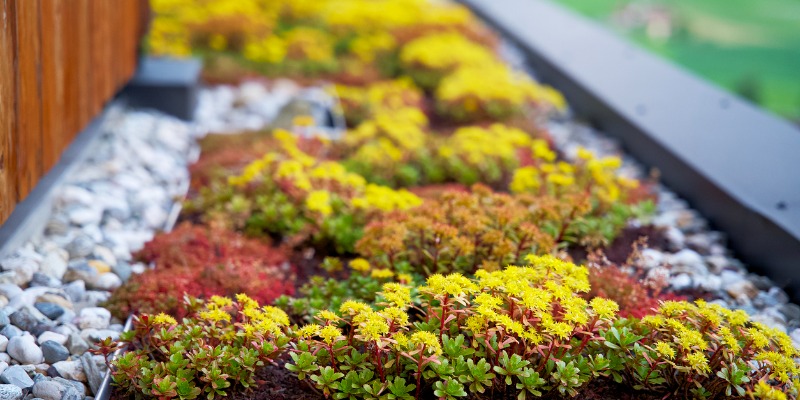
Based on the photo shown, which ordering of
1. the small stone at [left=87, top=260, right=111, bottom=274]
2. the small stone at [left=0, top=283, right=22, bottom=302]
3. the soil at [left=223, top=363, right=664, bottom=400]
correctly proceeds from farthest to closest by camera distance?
the small stone at [left=87, top=260, right=111, bottom=274] → the small stone at [left=0, top=283, right=22, bottom=302] → the soil at [left=223, top=363, right=664, bottom=400]

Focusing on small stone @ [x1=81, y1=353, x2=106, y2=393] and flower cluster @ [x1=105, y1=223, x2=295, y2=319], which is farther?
flower cluster @ [x1=105, y1=223, x2=295, y2=319]

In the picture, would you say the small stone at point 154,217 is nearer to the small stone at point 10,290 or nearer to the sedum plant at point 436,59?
the small stone at point 10,290

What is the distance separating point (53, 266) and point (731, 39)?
8759mm

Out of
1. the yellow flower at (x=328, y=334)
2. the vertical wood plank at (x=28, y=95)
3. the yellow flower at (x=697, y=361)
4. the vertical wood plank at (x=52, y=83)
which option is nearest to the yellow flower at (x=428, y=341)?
the yellow flower at (x=328, y=334)

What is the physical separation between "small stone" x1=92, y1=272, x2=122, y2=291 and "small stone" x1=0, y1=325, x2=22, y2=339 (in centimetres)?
56

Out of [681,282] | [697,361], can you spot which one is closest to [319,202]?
[681,282]

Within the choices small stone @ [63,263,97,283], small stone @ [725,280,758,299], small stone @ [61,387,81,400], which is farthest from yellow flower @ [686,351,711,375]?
small stone @ [63,263,97,283]

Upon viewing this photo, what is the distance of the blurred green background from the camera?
8.55m

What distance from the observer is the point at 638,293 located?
3.26 meters

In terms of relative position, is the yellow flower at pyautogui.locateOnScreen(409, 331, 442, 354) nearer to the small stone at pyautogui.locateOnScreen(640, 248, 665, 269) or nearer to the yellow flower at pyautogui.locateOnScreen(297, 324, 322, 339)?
the yellow flower at pyautogui.locateOnScreen(297, 324, 322, 339)

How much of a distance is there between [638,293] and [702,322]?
0.51m

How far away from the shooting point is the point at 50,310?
3094 millimetres

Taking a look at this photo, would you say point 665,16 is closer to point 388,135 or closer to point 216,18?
point 216,18

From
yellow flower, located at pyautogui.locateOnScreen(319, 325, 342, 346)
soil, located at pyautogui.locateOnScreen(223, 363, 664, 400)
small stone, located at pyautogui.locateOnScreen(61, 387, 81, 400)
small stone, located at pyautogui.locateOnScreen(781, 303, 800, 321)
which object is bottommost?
small stone, located at pyautogui.locateOnScreen(61, 387, 81, 400)
